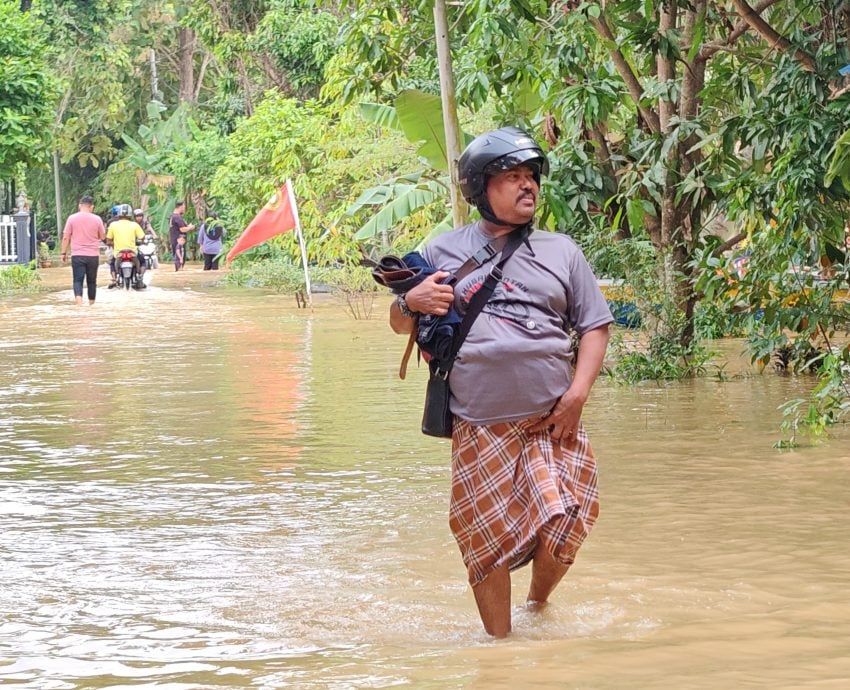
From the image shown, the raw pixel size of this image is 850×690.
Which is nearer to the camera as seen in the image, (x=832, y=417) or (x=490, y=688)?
(x=490, y=688)

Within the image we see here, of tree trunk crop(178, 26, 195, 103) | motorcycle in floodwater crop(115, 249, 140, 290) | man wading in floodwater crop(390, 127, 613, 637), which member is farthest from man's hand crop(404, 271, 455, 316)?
tree trunk crop(178, 26, 195, 103)

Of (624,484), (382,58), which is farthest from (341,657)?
(382,58)

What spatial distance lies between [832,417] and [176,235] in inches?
1279

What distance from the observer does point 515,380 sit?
4.81m

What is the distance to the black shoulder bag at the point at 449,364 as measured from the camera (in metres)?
4.86

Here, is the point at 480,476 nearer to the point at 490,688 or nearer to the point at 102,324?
the point at 490,688

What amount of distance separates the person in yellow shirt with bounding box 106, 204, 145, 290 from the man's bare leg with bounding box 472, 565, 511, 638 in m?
24.5

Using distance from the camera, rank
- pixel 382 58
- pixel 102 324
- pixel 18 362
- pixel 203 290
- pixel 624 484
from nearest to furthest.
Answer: pixel 624 484, pixel 382 58, pixel 18 362, pixel 102 324, pixel 203 290

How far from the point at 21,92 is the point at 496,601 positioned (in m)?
24.2

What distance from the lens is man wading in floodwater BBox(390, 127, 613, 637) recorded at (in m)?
4.82

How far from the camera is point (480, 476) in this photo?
16.1 ft

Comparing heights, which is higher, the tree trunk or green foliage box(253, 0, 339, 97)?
the tree trunk

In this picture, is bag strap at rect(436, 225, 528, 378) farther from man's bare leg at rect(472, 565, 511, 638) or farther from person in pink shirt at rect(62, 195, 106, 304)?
person in pink shirt at rect(62, 195, 106, 304)

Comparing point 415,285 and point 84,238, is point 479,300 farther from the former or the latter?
point 84,238
